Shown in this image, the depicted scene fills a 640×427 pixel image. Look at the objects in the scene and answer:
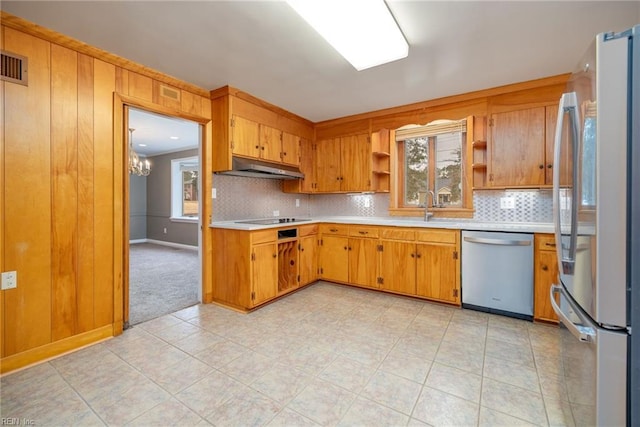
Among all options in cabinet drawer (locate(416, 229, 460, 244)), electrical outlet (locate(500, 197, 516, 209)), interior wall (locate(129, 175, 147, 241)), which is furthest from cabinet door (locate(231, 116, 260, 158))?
interior wall (locate(129, 175, 147, 241))

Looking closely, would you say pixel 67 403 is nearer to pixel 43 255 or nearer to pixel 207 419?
pixel 207 419

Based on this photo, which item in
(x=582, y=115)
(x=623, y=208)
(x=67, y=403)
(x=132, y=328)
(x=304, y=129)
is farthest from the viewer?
(x=304, y=129)

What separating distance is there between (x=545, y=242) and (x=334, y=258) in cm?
235

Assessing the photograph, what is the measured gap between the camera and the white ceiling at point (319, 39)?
5.97ft

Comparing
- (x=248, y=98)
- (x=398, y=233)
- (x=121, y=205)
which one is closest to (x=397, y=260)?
(x=398, y=233)

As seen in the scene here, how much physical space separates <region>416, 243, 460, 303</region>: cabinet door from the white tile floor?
33cm

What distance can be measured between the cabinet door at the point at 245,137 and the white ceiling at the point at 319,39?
386 mm

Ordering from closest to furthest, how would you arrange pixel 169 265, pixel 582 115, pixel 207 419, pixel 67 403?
pixel 582 115 < pixel 207 419 < pixel 67 403 < pixel 169 265

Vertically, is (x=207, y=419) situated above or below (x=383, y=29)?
below

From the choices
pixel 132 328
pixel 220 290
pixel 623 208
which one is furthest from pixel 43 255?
pixel 623 208

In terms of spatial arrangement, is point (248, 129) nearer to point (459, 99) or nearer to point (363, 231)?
point (363, 231)

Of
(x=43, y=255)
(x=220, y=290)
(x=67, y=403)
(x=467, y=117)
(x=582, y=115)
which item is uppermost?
(x=467, y=117)

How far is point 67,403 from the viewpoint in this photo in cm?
159

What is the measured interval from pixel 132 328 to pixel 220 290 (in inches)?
34.4
